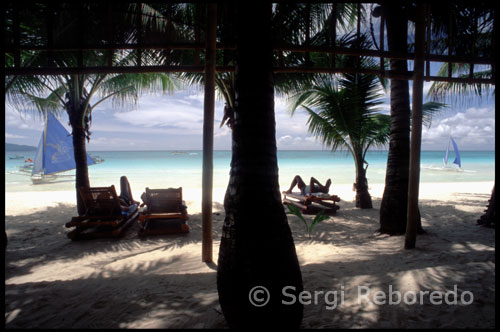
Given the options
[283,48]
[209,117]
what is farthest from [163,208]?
[283,48]

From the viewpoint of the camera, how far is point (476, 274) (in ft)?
8.61

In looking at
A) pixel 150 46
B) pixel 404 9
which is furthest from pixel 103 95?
pixel 404 9

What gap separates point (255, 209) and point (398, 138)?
3.93 meters

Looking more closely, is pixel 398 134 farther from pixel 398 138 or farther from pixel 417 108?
pixel 417 108

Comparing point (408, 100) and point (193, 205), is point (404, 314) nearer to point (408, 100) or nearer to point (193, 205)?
point (408, 100)

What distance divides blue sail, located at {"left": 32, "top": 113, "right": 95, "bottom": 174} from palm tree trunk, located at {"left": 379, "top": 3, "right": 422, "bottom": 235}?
1053 cm

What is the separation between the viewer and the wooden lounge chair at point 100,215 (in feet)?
16.6

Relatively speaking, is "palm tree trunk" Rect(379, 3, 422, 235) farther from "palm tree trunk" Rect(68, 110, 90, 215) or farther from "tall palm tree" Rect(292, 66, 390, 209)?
"palm tree trunk" Rect(68, 110, 90, 215)

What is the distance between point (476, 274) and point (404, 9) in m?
4.33

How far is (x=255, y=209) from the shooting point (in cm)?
170

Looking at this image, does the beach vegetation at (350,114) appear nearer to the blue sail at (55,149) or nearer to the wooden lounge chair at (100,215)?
the wooden lounge chair at (100,215)

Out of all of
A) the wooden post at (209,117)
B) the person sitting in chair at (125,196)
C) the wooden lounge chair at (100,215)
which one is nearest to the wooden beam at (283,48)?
the wooden post at (209,117)

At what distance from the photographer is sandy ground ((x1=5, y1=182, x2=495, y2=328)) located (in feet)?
6.69

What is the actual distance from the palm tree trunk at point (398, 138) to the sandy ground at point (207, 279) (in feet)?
1.57
